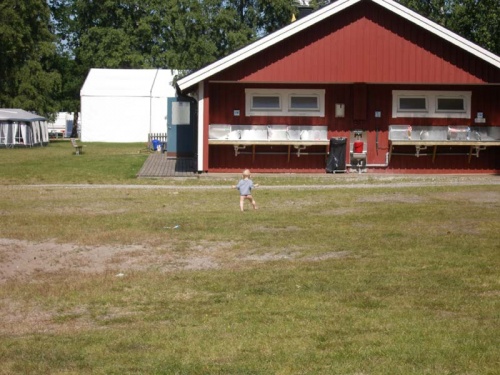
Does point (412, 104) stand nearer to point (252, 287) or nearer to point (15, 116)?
point (252, 287)

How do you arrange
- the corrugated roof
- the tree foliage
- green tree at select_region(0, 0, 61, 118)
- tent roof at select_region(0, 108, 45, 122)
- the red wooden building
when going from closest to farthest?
the corrugated roof, the red wooden building, tent roof at select_region(0, 108, 45, 122), the tree foliage, green tree at select_region(0, 0, 61, 118)

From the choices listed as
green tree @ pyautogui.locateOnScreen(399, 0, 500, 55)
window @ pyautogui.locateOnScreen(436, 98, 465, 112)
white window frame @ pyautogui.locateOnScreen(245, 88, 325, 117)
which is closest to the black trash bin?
white window frame @ pyautogui.locateOnScreen(245, 88, 325, 117)

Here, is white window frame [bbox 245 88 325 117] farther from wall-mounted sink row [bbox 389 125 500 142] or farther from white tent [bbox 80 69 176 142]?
white tent [bbox 80 69 176 142]

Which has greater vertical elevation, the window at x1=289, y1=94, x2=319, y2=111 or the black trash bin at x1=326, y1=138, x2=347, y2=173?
the window at x1=289, y1=94, x2=319, y2=111

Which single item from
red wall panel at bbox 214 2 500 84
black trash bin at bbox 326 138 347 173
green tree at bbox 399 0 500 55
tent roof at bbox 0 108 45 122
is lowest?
black trash bin at bbox 326 138 347 173

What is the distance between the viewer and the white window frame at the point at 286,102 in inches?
1193

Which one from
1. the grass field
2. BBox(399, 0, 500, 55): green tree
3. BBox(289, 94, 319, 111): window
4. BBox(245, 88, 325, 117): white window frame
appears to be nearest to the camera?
the grass field

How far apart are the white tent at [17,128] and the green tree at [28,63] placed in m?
11.0

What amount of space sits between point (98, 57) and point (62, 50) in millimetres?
8492

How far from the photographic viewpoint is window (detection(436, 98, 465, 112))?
30.8 metres

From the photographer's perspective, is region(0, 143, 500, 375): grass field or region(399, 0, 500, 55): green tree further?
region(399, 0, 500, 55): green tree

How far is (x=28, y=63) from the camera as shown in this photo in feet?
230

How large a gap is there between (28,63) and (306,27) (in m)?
45.0

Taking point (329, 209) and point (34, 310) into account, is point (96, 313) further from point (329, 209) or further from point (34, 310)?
point (329, 209)
